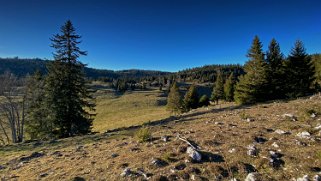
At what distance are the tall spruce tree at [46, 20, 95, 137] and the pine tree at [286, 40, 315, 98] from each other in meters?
25.3

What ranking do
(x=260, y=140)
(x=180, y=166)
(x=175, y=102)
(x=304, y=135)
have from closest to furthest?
(x=180, y=166), (x=304, y=135), (x=260, y=140), (x=175, y=102)

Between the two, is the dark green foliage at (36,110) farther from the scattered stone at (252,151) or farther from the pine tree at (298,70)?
the pine tree at (298,70)

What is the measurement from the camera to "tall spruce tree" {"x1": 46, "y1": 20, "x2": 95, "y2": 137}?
1869cm

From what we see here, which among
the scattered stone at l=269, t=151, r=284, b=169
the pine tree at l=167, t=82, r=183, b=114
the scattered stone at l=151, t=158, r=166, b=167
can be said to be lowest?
the pine tree at l=167, t=82, r=183, b=114

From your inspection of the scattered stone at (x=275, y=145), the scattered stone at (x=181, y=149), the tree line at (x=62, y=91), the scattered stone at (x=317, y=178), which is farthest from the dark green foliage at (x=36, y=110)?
the scattered stone at (x=317, y=178)

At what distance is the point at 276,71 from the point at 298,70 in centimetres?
314

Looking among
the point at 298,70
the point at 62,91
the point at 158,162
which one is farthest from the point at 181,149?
the point at 298,70

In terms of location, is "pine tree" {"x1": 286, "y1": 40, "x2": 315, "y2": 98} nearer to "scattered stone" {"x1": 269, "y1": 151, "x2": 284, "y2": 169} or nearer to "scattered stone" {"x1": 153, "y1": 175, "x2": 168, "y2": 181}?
"scattered stone" {"x1": 269, "y1": 151, "x2": 284, "y2": 169}

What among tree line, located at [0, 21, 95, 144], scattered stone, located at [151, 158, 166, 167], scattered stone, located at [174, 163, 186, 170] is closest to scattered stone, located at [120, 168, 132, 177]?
scattered stone, located at [151, 158, 166, 167]

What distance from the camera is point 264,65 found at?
2475 cm

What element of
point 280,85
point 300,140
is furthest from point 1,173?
point 280,85

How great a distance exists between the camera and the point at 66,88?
19.0 m

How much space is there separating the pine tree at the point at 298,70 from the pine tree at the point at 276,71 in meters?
0.81

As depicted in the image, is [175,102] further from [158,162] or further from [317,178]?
[317,178]
